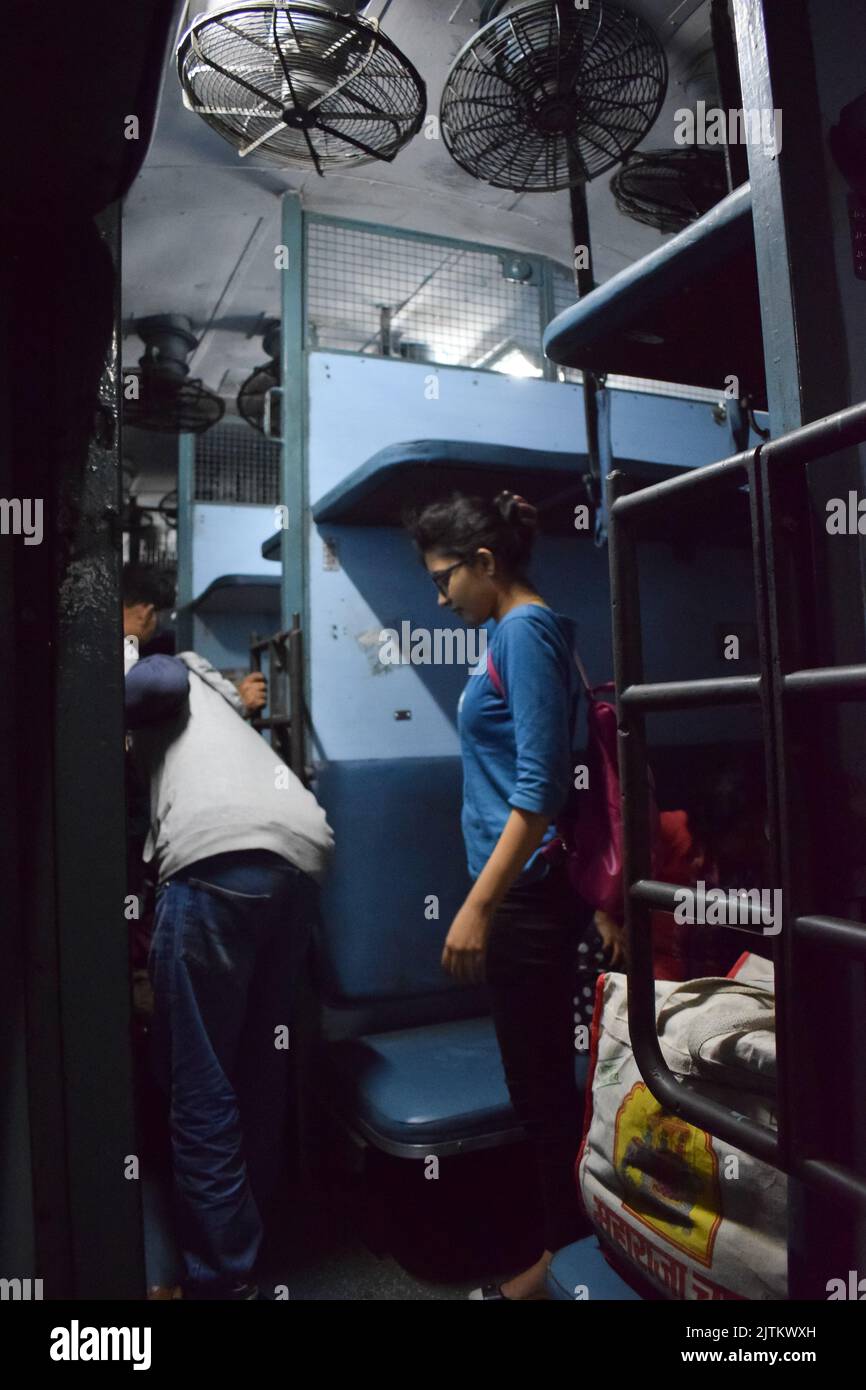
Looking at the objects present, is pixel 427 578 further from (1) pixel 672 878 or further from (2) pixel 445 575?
(1) pixel 672 878

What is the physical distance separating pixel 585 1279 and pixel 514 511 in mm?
1577

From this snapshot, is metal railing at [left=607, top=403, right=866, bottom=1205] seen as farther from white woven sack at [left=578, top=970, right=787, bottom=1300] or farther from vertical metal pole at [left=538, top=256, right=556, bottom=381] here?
vertical metal pole at [left=538, top=256, right=556, bottom=381]

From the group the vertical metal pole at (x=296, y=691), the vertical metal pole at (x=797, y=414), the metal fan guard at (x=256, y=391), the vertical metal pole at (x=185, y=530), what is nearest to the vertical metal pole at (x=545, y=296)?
the metal fan guard at (x=256, y=391)

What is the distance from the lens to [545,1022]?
6.16ft

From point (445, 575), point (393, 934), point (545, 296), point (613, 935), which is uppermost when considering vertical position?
point (545, 296)

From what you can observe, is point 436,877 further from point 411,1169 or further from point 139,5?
point 139,5

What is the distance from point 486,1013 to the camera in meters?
3.12

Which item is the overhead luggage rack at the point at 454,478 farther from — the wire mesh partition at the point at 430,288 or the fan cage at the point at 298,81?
the fan cage at the point at 298,81

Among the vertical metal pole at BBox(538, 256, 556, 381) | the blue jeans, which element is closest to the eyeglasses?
the blue jeans

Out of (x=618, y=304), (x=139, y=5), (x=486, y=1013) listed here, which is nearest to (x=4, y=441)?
(x=139, y=5)

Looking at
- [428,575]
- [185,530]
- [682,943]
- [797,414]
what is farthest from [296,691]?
Answer: [185,530]

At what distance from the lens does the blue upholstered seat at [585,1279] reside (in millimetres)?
1327

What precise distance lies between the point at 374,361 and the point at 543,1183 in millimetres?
2802

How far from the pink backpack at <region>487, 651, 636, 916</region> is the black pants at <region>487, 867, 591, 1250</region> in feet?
0.18
